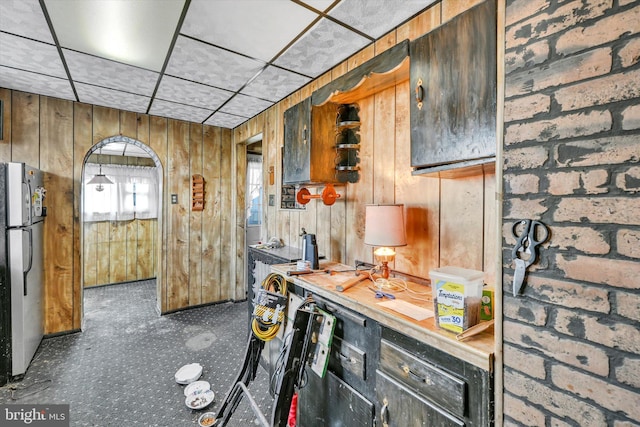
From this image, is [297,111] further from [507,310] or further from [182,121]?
[182,121]

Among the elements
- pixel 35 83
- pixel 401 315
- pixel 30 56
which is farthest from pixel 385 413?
pixel 35 83

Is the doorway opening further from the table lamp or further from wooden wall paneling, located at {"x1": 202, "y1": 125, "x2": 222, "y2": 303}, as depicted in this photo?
the table lamp

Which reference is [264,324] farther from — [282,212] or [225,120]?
[225,120]

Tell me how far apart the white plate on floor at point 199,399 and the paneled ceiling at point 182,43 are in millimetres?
2645

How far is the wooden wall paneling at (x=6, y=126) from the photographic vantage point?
2.99m

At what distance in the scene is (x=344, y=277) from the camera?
195 cm

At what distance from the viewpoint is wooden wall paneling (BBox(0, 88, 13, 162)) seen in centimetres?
299

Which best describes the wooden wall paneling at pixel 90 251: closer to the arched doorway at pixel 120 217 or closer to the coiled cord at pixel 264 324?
the arched doorway at pixel 120 217

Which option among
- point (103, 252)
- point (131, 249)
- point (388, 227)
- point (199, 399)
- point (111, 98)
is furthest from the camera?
point (131, 249)

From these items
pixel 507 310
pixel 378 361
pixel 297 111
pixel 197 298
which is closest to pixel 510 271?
pixel 507 310

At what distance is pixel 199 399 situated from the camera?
2.21 m

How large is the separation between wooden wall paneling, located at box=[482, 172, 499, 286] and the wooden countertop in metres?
0.33

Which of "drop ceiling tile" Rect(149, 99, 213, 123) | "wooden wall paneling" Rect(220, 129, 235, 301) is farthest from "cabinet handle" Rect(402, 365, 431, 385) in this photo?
"wooden wall paneling" Rect(220, 129, 235, 301)

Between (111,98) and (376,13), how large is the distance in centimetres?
306
